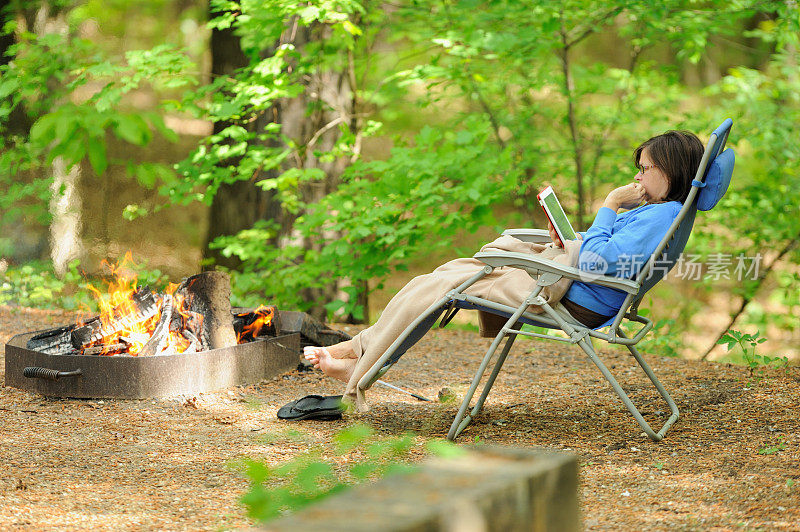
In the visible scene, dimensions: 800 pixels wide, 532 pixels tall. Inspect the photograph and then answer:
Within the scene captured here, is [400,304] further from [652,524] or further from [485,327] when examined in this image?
[652,524]

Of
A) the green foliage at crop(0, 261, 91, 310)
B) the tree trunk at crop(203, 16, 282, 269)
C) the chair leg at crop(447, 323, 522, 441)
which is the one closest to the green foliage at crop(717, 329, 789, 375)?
the chair leg at crop(447, 323, 522, 441)

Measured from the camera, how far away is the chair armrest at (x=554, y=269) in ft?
8.82

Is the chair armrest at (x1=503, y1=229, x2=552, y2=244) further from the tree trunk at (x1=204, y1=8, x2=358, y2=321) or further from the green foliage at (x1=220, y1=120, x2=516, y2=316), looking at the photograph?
the tree trunk at (x1=204, y1=8, x2=358, y2=321)

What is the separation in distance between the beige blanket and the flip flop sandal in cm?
17

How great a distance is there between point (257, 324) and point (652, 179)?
6.94ft

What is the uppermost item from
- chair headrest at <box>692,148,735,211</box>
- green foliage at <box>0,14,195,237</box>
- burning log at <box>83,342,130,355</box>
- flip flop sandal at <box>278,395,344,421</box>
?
green foliage at <box>0,14,195,237</box>

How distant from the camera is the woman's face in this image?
2.88m

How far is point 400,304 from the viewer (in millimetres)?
3010

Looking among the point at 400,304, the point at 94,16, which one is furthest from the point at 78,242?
the point at 400,304

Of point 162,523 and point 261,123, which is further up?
point 261,123

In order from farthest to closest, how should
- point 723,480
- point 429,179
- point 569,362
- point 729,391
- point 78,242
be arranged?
1. point 78,242
2. point 429,179
3. point 569,362
4. point 729,391
5. point 723,480

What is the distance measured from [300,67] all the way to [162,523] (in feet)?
13.6

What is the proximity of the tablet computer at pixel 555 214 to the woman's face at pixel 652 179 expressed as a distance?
330mm

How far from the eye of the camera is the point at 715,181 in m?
2.69
